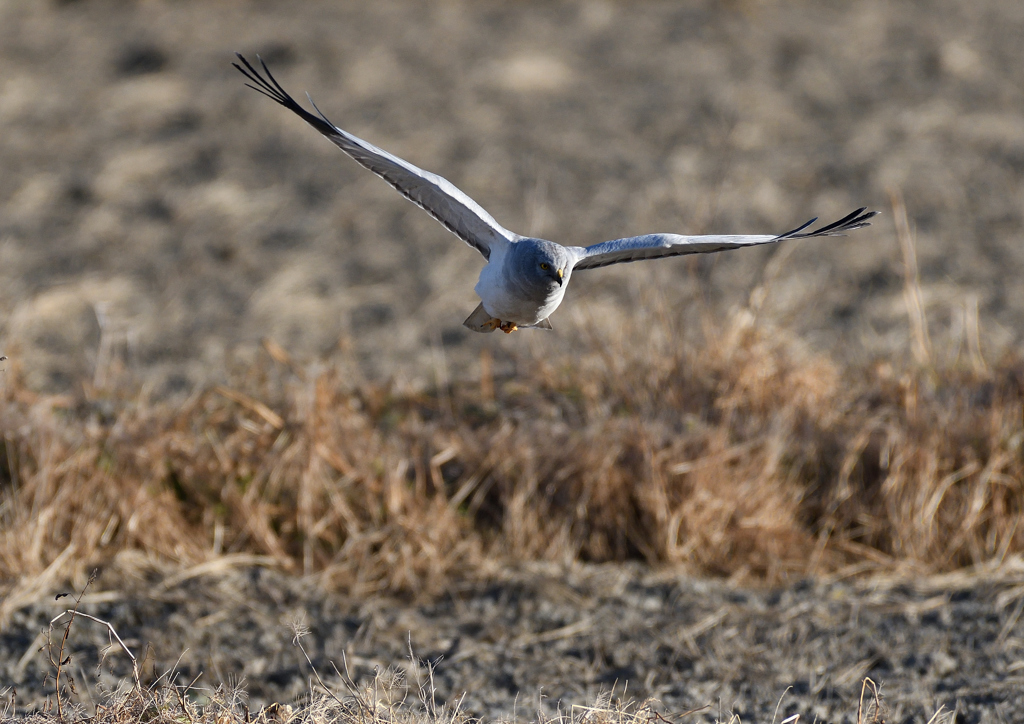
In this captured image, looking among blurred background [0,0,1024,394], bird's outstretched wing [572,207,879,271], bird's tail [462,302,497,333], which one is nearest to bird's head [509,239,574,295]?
bird's outstretched wing [572,207,879,271]

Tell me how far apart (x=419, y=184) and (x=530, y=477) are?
74.0 inches

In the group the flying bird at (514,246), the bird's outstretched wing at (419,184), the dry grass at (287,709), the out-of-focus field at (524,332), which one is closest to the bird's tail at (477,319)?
the flying bird at (514,246)

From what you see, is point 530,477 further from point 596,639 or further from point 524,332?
point 524,332

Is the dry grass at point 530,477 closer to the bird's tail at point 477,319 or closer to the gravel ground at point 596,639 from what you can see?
the gravel ground at point 596,639

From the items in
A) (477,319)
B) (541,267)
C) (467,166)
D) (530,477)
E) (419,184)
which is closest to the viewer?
(541,267)

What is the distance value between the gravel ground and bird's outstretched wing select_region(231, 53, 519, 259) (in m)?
1.52

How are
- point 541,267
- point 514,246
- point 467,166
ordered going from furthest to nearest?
point 467,166
point 514,246
point 541,267

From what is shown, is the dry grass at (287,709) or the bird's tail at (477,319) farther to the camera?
the bird's tail at (477,319)

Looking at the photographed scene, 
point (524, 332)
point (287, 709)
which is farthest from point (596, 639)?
point (524, 332)

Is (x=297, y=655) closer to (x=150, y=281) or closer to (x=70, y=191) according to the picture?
(x=150, y=281)

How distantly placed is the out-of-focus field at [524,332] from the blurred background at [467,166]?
3 cm

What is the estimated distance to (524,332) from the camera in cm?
514

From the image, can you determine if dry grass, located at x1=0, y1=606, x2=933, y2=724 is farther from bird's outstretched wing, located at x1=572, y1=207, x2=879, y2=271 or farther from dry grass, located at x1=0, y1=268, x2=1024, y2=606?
bird's outstretched wing, located at x1=572, y1=207, x2=879, y2=271

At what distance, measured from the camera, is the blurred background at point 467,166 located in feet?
18.7
